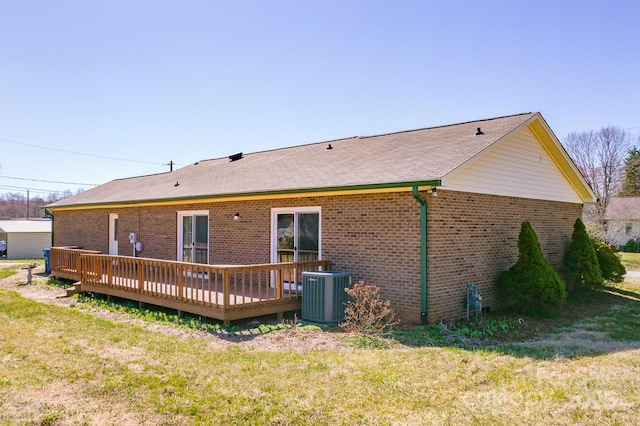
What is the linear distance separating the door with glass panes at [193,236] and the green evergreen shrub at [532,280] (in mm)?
8416

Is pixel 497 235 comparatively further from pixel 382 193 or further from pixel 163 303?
pixel 163 303

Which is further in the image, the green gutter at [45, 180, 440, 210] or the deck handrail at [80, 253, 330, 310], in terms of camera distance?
the deck handrail at [80, 253, 330, 310]

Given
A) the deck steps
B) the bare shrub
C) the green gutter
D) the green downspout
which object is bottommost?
the deck steps

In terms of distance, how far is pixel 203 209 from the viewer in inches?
562

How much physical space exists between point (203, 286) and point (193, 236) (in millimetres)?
5742

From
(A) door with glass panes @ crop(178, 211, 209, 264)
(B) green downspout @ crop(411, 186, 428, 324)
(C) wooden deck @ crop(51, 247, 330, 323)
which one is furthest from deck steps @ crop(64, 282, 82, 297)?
(B) green downspout @ crop(411, 186, 428, 324)

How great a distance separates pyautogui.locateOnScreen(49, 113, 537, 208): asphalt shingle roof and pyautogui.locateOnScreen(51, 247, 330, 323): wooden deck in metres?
2.16

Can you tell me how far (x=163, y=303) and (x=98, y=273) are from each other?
342 cm

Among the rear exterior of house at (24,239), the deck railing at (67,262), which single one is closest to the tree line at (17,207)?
the rear exterior of house at (24,239)

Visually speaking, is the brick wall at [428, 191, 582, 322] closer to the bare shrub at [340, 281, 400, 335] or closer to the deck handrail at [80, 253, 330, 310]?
the bare shrub at [340, 281, 400, 335]

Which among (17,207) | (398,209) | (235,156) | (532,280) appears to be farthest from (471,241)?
(17,207)

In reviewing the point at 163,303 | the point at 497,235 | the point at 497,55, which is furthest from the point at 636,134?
the point at 163,303

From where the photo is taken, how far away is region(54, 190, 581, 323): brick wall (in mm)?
9555

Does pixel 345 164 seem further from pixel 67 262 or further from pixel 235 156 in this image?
pixel 67 262
